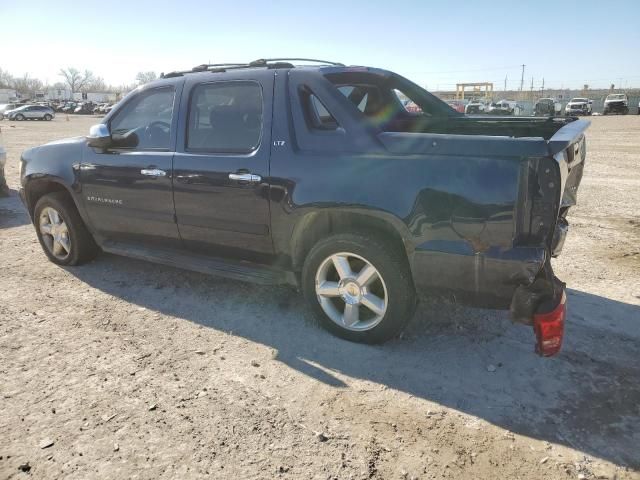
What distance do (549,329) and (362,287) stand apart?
1.17 m

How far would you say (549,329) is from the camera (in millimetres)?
2812

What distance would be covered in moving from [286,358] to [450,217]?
144 centimetres

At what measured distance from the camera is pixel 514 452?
2.42m

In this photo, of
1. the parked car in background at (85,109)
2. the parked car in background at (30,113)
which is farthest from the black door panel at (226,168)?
the parked car in background at (85,109)

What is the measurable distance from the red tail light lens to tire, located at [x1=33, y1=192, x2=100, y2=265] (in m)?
4.27

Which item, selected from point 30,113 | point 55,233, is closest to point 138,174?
point 55,233

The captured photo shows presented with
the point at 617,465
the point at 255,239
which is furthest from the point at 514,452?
the point at 255,239

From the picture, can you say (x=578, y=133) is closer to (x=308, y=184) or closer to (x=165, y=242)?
(x=308, y=184)

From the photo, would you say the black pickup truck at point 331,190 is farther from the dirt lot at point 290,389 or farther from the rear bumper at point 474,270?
the dirt lot at point 290,389

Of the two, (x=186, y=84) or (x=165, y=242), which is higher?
(x=186, y=84)

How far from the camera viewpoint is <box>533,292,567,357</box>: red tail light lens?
280cm

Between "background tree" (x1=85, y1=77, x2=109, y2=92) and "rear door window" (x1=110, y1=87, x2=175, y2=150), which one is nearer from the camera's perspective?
"rear door window" (x1=110, y1=87, x2=175, y2=150)

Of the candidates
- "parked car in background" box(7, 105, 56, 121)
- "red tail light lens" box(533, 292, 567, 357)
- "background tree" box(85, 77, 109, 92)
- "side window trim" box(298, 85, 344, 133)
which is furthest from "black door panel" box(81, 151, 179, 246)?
"background tree" box(85, 77, 109, 92)

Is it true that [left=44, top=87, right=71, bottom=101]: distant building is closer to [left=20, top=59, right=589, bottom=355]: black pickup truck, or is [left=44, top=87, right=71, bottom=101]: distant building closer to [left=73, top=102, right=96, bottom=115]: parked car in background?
[left=73, top=102, right=96, bottom=115]: parked car in background
